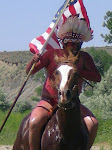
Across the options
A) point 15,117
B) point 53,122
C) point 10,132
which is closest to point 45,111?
point 53,122

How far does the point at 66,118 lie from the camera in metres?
6.36

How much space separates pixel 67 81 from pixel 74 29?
Result: 128 centimetres

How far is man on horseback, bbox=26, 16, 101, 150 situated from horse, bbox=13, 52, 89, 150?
0.45 ft

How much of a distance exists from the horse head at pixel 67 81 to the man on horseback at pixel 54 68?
50 centimetres

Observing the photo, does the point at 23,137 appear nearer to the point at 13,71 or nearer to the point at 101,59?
the point at 101,59

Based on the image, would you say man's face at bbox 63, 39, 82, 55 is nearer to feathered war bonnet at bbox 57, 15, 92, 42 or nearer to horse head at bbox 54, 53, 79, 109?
feathered war bonnet at bbox 57, 15, 92, 42

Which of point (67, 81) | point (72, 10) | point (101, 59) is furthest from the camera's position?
point (101, 59)

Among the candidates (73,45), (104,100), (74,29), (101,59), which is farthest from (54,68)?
(101,59)

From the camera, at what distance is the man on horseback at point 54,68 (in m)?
6.93

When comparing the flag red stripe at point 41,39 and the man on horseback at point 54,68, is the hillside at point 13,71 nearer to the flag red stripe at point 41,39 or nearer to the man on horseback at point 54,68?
the flag red stripe at point 41,39

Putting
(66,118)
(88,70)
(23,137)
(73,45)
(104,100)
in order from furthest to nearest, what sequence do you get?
(104,100) → (23,137) → (88,70) → (73,45) → (66,118)

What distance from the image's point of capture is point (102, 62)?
173ft

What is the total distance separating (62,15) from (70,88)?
76.6 inches

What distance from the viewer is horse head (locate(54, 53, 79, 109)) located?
5914 mm
